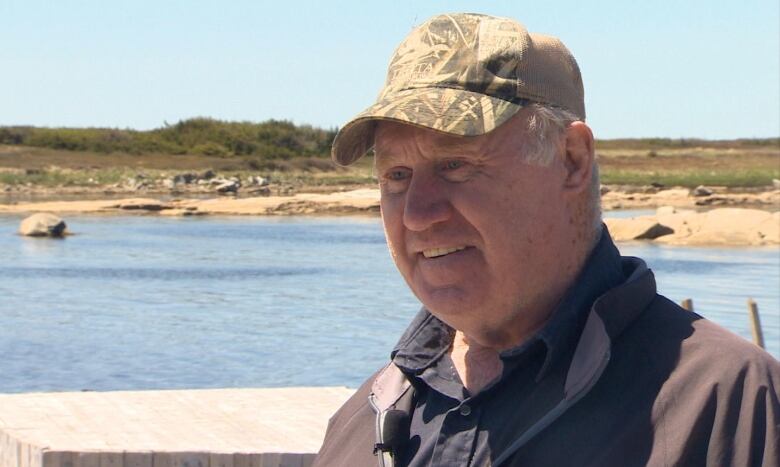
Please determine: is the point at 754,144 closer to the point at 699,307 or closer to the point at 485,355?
the point at 699,307

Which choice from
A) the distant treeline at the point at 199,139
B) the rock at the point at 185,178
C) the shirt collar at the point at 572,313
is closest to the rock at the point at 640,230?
the rock at the point at 185,178

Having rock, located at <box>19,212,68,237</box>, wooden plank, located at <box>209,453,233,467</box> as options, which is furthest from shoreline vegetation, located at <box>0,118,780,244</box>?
wooden plank, located at <box>209,453,233,467</box>

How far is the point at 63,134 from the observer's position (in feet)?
204

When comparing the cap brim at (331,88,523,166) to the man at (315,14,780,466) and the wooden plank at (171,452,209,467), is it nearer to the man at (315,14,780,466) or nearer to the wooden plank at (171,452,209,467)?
the man at (315,14,780,466)

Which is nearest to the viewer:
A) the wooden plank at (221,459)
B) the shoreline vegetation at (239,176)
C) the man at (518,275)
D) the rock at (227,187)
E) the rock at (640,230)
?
the man at (518,275)

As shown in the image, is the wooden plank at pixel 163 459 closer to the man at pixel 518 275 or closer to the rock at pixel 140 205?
the man at pixel 518 275

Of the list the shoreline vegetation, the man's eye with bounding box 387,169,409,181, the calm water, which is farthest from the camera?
the shoreline vegetation

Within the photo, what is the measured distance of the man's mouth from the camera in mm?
2230

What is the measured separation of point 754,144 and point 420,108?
3840 inches

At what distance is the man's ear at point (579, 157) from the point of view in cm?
224

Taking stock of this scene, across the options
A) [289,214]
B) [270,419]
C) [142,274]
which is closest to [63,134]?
[289,214]

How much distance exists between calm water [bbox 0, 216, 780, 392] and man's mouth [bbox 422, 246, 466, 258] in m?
8.24

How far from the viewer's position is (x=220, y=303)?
16.9 metres

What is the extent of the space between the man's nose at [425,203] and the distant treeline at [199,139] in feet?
190
